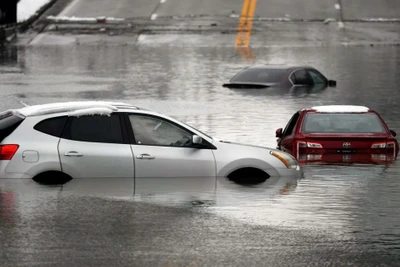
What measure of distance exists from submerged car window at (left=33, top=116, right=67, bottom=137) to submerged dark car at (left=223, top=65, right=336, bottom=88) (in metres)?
26.2

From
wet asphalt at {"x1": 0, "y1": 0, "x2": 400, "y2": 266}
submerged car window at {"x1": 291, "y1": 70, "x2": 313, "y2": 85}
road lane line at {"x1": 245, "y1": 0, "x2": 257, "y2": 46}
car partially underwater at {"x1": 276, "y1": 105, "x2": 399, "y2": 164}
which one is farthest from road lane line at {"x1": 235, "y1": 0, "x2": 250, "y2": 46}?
car partially underwater at {"x1": 276, "y1": 105, "x2": 399, "y2": 164}

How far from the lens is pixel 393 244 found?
39.4ft

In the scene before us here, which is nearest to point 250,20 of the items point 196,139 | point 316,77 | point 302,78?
point 316,77

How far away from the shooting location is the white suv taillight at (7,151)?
→ 15921mm

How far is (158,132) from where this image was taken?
16.7 metres

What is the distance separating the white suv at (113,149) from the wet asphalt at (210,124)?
235mm

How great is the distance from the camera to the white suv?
52.6 ft

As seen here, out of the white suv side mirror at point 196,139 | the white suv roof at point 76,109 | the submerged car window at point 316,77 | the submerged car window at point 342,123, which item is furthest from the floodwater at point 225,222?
the submerged car window at point 316,77

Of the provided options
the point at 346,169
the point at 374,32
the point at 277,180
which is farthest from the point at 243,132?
the point at 374,32

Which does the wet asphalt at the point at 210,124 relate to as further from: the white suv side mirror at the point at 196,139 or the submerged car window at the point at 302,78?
the submerged car window at the point at 302,78

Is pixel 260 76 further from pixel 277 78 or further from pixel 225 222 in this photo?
pixel 225 222

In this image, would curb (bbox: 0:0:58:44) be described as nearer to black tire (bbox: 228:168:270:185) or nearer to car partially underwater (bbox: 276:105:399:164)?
car partially underwater (bbox: 276:105:399:164)

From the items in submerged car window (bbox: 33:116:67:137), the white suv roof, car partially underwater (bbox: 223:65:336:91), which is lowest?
car partially underwater (bbox: 223:65:336:91)

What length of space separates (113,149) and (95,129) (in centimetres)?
40
